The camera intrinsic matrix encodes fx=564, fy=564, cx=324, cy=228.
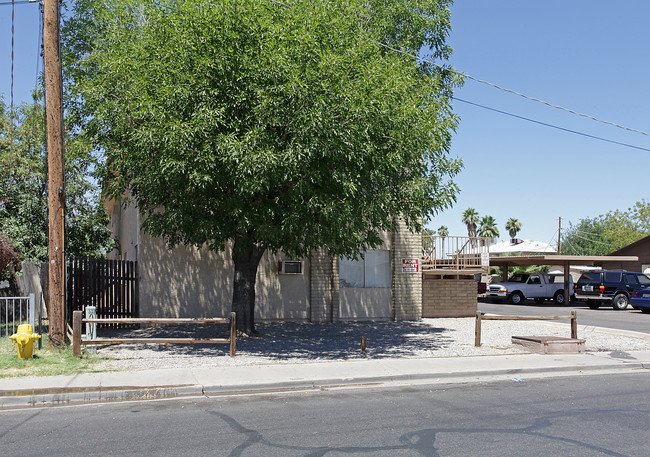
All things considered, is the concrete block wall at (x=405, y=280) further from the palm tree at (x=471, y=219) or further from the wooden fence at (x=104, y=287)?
the palm tree at (x=471, y=219)

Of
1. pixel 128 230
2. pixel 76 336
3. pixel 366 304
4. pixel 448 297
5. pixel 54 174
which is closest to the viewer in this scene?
pixel 76 336

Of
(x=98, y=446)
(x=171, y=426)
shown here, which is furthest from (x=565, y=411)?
(x=98, y=446)

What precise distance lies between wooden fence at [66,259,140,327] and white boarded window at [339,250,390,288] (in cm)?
622

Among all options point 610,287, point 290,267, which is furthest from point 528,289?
point 290,267

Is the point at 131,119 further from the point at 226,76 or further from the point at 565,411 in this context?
the point at 565,411

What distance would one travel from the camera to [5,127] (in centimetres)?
2109

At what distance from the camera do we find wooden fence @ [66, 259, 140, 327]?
14.0 m

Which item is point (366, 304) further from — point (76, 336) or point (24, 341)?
point (24, 341)

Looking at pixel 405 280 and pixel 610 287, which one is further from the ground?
pixel 405 280

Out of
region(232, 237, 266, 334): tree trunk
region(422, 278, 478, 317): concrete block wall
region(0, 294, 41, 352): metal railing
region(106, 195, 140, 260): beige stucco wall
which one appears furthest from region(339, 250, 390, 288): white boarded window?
region(0, 294, 41, 352): metal railing

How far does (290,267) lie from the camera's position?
55.2ft

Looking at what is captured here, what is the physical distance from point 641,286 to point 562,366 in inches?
756

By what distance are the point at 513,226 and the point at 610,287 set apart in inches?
1698

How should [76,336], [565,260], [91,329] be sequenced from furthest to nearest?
[565,260], [91,329], [76,336]
